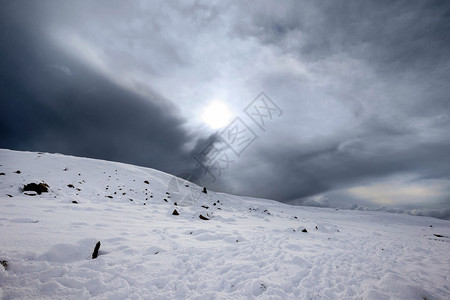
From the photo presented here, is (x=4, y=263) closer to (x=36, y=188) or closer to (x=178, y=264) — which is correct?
(x=178, y=264)

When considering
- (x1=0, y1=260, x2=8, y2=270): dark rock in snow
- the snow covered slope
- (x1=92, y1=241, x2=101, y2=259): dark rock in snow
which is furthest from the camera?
(x1=92, y1=241, x2=101, y2=259): dark rock in snow

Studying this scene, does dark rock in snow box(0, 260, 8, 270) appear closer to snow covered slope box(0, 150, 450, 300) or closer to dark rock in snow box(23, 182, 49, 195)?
snow covered slope box(0, 150, 450, 300)

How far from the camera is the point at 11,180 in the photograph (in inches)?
408

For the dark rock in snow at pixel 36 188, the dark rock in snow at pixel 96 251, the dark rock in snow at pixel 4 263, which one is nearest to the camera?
the dark rock in snow at pixel 4 263

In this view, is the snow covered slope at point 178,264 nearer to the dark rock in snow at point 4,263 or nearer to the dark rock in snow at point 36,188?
the dark rock in snow at point 4,263

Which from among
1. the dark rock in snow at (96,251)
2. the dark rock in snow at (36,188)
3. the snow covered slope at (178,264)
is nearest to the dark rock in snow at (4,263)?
the snow covered slope at (178,264)

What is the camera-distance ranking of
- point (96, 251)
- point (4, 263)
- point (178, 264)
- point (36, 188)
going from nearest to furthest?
point (4, 263) → point (96, 251) → point (178, 264) → point (36, 188)

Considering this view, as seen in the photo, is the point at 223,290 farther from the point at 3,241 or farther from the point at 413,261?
the point at 413,261

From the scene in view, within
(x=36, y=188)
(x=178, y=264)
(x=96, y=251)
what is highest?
(x=36, y=188)

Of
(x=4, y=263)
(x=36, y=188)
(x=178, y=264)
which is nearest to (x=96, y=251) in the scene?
(x=4, y=263)

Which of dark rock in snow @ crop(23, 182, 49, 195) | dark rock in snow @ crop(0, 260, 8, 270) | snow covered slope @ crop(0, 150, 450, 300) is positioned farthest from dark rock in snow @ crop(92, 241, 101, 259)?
dark rock in snow @ crop(23, 182, 49, 195)

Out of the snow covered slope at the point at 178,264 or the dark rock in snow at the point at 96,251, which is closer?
the snow covered slope at the point at 178,264

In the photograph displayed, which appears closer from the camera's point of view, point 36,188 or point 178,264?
point 178,264

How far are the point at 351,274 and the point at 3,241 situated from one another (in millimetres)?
8645
